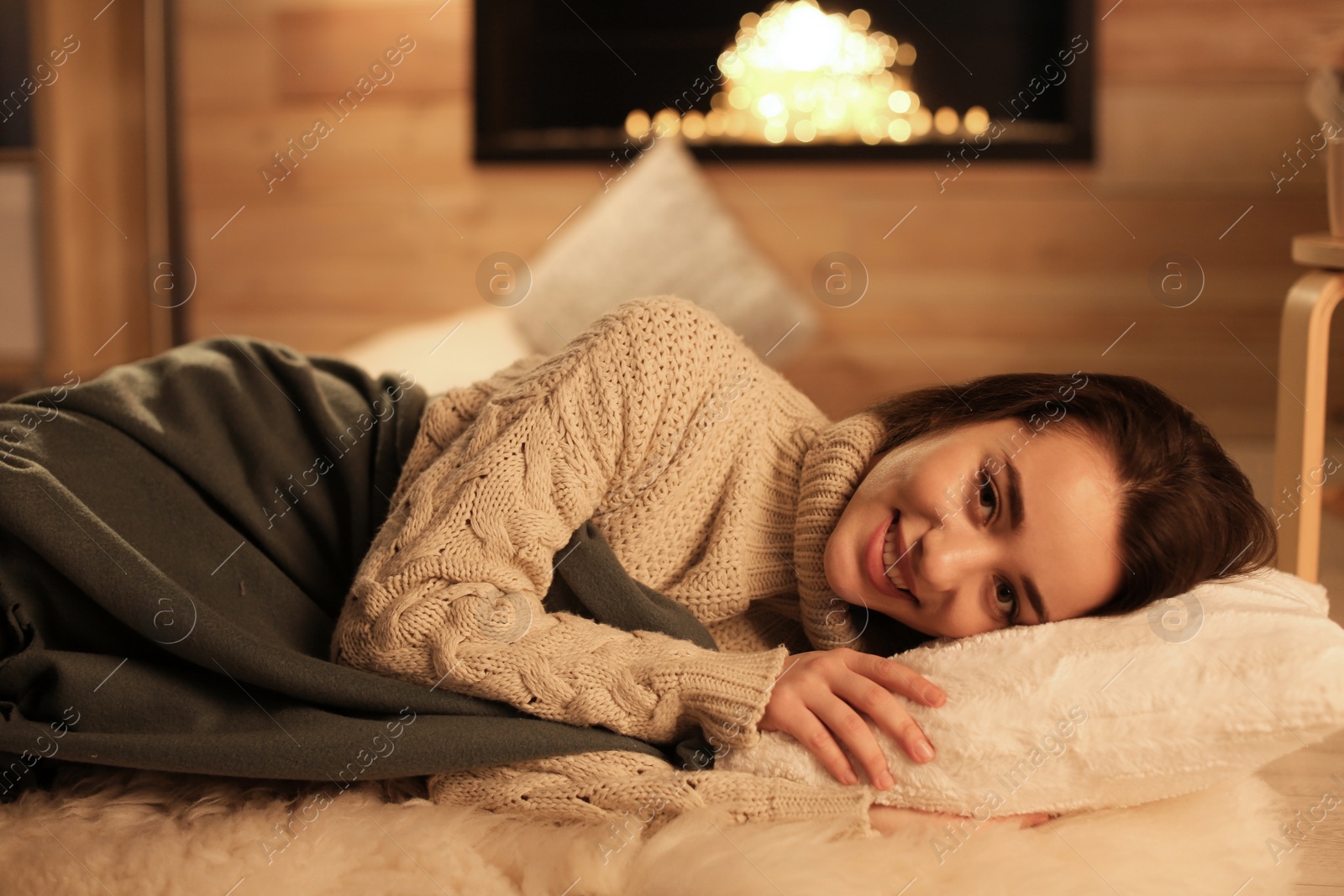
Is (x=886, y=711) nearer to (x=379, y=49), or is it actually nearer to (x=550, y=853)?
(x=550, y=853)

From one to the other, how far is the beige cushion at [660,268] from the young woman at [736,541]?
3.85 feet

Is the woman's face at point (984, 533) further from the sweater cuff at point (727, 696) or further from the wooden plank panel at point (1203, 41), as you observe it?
the wooden plank panel at point (1203, 41)

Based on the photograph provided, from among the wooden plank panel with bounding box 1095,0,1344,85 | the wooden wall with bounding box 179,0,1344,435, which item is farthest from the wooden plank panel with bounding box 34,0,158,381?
the wooden plank panel with bounding box 1095,0,1344,85

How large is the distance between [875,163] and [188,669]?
1972 mm

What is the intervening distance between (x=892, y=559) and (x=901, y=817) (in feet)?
0.66

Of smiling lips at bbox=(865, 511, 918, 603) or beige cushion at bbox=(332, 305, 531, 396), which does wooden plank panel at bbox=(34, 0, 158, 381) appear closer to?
beige cushion at bbox=(332, 305, 531, 396)

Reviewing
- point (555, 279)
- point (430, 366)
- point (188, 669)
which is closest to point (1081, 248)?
point (555, 279)

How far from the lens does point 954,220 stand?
247 centimetres

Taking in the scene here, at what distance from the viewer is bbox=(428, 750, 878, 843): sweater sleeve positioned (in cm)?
85

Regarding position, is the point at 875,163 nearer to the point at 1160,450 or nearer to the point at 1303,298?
the point at 1303,298

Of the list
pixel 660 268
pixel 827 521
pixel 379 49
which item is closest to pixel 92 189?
pixel 379 49

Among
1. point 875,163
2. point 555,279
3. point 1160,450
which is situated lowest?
point 1160,450

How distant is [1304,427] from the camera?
1269 millimetres

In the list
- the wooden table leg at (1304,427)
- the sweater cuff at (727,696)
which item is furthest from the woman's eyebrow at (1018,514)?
the wooden table leg at (1304,427)
